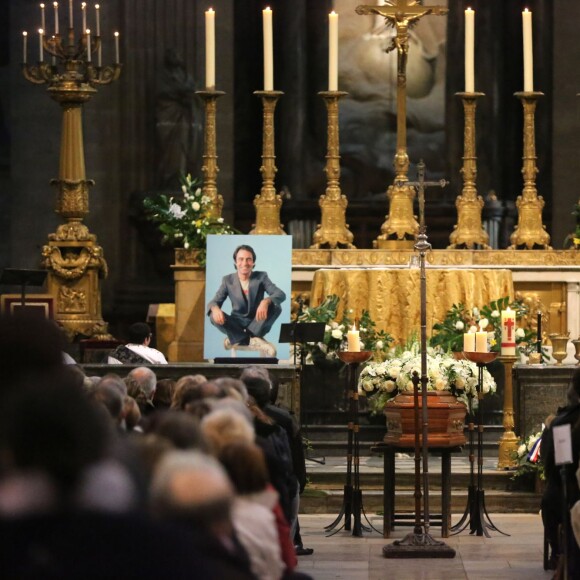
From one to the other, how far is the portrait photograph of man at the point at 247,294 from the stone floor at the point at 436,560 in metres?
2.53

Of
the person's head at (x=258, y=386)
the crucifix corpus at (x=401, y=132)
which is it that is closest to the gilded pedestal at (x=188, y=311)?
the crucifix corpus at (x=401, y=132)

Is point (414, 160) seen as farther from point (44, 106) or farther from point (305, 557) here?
point (305, 557)

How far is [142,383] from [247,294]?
547 cm

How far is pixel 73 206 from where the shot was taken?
48.6 feet

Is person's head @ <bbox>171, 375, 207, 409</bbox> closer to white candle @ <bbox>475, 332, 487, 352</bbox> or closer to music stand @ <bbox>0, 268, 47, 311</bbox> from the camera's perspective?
white candle @ <bbox>475, 332, 487, 352</bbox>

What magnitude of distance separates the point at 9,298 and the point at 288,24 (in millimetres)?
6954

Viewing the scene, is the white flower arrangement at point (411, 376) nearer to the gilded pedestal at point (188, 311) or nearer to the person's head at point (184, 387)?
the gilded pedestal at point (188, 311)

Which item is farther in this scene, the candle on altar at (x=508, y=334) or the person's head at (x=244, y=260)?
the person's head at (x=244, y=260)

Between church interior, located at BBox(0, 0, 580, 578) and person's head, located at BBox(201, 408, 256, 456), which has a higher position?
church interior, located at BBox(0, 0, 580, 578)

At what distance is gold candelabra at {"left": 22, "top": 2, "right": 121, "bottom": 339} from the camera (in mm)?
14641

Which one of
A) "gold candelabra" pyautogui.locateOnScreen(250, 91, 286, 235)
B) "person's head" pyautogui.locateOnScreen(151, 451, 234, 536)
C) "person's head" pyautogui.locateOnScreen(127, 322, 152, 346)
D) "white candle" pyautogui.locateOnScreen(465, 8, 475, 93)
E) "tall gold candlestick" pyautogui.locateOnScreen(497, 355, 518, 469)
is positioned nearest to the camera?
"person's head" pyautogui.locateOnScreen(151, 451, 234, 536)

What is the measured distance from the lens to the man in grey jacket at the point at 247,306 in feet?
42.8

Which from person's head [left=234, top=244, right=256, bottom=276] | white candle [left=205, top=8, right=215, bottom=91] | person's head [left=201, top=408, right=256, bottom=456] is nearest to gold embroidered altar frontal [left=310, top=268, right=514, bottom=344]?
person's head [left=234, top=244, right=256, bottom=276]

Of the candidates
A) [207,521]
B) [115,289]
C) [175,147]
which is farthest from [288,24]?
[207,521]
